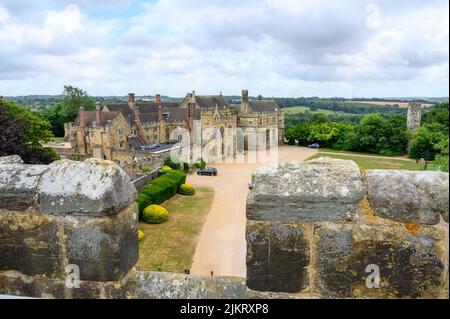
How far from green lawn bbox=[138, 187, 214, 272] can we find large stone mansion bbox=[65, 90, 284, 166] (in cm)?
1342

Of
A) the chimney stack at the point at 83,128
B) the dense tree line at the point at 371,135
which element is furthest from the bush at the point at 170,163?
the dense tree line at the point at 371,135

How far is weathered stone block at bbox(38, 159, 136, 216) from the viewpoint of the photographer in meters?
3.08

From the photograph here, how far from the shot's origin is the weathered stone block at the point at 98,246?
10.3ft

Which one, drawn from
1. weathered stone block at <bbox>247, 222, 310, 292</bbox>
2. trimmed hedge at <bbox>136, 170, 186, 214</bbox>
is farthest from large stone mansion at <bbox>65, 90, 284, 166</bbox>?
weathered stone block at <bbox>247, 222, 310, 292</bbox>

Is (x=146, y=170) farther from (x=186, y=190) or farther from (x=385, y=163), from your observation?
(x=385, y=163)

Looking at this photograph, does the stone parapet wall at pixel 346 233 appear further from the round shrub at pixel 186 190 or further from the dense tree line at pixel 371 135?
the dense tree line at pixel 371 135

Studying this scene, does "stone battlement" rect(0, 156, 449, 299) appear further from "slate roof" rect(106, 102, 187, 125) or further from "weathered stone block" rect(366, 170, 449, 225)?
"slate roof" rect(106, 102, 187, 125)

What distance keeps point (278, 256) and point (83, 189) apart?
1.60 metres

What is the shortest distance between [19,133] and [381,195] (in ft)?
84.5

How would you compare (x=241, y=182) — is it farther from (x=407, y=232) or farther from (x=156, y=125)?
(x=407, y=232)

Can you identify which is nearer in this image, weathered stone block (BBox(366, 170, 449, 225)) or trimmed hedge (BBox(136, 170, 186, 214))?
weathered stone block (BBox(366, 170, 449, 225))

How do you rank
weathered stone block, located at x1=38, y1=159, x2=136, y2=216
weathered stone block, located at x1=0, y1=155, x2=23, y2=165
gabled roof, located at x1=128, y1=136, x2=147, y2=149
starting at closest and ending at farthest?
weathered stone block, located at x1=38, y1=159, x2=136, y2=216, weathered stone block, located at x1=0, y1=155, x2=23, y2=165, gabled roof, located at x1=128, y1=136, x2=147, y2=149
